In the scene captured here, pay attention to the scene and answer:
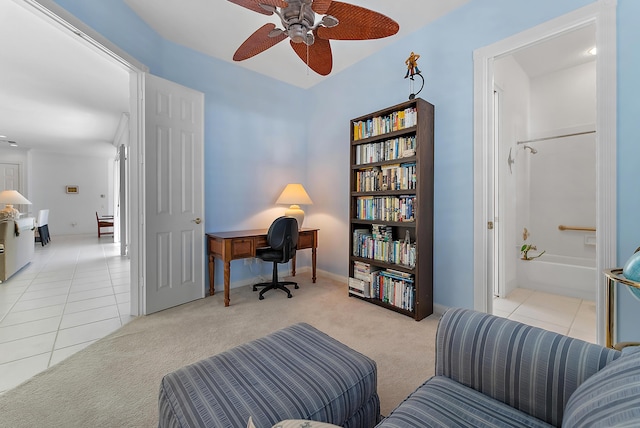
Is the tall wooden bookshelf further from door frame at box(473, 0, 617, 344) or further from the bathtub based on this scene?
the bathtub

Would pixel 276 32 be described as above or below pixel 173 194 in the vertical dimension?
above

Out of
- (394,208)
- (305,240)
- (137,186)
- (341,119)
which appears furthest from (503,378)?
(341,119)

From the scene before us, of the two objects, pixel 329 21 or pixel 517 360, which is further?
pixel 329 21

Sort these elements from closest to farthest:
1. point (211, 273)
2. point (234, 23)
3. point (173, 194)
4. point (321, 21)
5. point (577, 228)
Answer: point (321, 21) → point (234, 23) → point (173, 194) → point (211, 273) → point (577, 228)

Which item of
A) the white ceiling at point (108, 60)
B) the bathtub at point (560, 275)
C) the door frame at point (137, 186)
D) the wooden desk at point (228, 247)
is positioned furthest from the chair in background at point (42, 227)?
the bathtub at point (560, 275)

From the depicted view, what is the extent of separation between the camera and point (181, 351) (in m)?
1.93

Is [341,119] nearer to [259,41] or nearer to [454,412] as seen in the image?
[259,41]

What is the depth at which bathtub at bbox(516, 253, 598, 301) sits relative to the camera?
2955mm

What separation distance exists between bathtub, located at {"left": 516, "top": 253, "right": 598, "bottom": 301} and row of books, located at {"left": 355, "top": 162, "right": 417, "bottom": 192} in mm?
2105

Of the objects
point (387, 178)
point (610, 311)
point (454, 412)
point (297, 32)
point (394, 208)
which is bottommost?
point (454, 412)

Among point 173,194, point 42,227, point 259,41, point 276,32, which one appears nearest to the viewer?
point 276,32

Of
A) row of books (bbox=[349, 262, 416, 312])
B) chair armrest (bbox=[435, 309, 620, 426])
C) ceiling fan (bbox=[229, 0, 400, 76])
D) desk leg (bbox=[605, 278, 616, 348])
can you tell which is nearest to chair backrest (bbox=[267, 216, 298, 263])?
row of books (bbox=[349, 262, 416, 312])

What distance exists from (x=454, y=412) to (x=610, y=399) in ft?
1.44

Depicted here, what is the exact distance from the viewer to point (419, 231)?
97.7 inches
